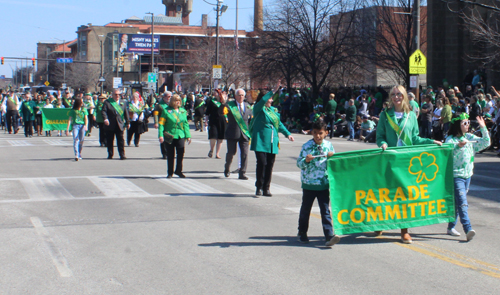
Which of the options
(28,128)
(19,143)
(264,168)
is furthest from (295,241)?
(28,128)

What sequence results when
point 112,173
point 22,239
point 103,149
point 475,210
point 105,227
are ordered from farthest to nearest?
1. point 103,149
2. point 112,173
3. point 475,210
4. point 105,227
5. point 22,239

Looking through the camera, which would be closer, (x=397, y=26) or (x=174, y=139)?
(x=174, y=139)

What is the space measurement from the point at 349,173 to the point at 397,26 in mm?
31072

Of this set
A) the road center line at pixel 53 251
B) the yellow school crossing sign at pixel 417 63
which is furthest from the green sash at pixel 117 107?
the yellow school crossing sign at pixel 417 63

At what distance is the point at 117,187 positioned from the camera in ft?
37.7

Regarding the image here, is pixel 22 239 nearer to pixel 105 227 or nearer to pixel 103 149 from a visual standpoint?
pixel 105 227

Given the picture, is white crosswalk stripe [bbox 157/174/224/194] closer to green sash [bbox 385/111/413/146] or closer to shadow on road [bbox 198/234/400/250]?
shadow on road [bbox 198/234/400/250]

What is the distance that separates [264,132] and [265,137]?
9cm

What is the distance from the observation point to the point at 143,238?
7246 millimetres

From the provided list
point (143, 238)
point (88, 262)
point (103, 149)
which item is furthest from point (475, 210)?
point (103, 149)

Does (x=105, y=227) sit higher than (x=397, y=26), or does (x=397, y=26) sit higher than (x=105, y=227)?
(x=397, y=26)

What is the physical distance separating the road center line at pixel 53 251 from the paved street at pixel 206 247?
11mm

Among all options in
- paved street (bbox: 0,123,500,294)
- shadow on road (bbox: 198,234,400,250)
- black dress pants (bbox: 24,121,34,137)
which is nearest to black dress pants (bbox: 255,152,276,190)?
paved street (bbox: 0,123,500,294)

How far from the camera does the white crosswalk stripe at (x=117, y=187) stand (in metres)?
10.7
